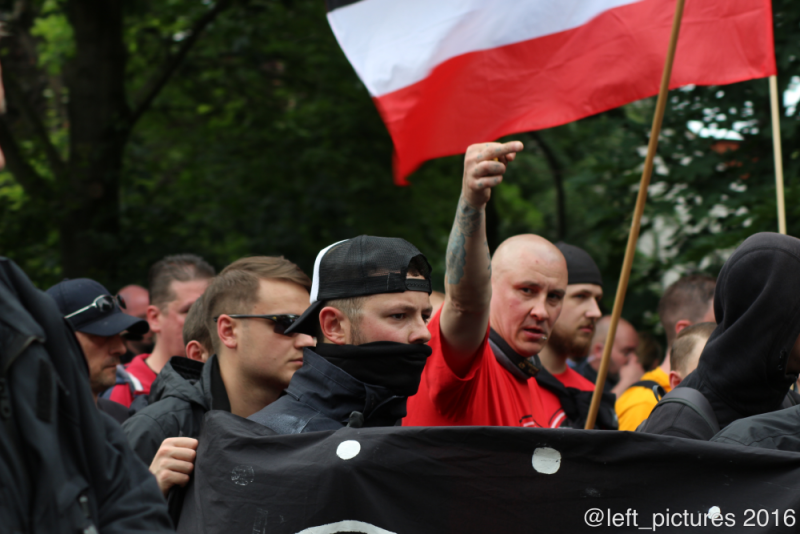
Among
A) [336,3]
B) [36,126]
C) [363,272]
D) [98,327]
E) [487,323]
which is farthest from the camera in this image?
[36,126]

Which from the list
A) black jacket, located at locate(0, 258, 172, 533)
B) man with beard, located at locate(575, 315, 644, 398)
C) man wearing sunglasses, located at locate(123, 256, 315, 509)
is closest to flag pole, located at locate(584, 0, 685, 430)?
man wearing sunglasses, located at locate(123, 256, 315, 509)

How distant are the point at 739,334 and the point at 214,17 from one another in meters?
9.34

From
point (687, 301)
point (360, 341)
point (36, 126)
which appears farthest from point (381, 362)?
point (36, 126)

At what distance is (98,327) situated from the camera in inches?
166

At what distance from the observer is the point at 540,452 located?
95.5 inches

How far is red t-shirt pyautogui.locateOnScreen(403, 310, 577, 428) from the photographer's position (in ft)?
10.0

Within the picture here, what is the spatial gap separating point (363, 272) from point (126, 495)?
1186 millimetres

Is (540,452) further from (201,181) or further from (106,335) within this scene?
(201,181)

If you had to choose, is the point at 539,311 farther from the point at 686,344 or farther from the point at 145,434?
the point at 145,434

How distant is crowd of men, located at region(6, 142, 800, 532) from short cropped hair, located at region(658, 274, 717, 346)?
131 cm

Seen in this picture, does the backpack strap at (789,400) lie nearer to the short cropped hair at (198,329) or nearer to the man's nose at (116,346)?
the short cropped hair at (198,329)

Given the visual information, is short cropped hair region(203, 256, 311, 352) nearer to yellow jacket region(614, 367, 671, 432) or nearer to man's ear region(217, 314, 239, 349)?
man's ear region(217, 314, 239, 349)

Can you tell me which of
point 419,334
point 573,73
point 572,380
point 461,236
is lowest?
point 572,380

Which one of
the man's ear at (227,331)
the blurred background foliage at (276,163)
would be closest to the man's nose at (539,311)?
the man's ear at (227,331)
